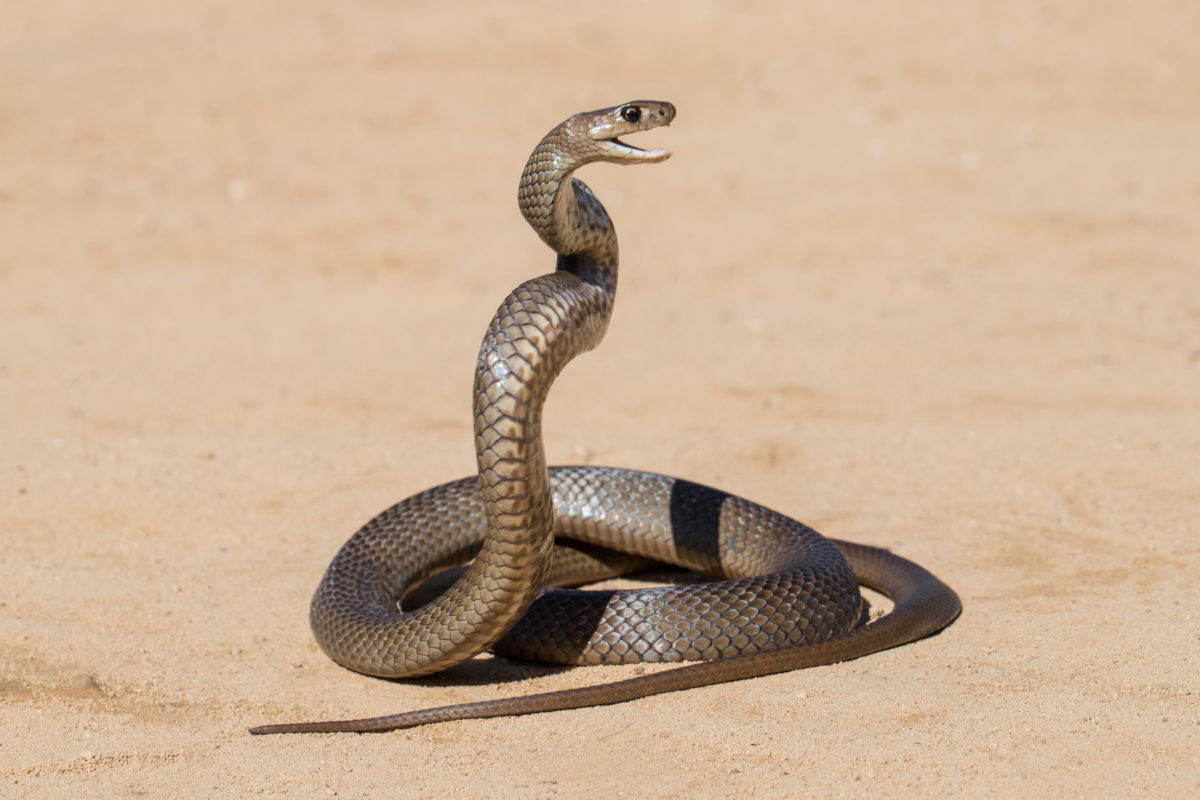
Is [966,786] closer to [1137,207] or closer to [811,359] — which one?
[811,359]

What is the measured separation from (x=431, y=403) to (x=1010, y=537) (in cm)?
374

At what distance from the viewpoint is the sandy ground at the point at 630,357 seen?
4250 mm

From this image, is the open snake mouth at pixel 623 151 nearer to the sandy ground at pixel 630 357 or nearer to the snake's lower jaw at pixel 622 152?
the snake's lower jaw at pixel 622 152

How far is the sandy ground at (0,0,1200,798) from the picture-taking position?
4.25 metres

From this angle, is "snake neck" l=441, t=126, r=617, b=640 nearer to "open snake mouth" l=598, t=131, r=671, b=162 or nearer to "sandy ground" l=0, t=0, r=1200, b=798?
"open snake mouth" l=598, t=131, r=671, b=162

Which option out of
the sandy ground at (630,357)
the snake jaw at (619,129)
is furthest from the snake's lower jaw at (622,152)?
the sandy ground at (630,357)

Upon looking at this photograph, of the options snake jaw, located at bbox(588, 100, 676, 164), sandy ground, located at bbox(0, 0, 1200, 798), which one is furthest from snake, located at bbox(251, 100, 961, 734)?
sandy ground, located at bbox(0, 0, 1200, 798)

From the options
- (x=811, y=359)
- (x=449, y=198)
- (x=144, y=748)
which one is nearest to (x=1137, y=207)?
(x=811, y=359)

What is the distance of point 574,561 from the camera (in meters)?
6.05

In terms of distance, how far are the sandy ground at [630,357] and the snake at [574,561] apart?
123 millimetres

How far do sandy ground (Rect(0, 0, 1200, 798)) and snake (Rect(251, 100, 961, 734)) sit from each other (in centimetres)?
12

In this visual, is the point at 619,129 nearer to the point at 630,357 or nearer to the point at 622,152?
the point at 622,152

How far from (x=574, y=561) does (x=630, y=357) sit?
11.1ft

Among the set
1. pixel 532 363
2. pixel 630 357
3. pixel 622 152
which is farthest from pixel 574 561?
pixel 630 357
